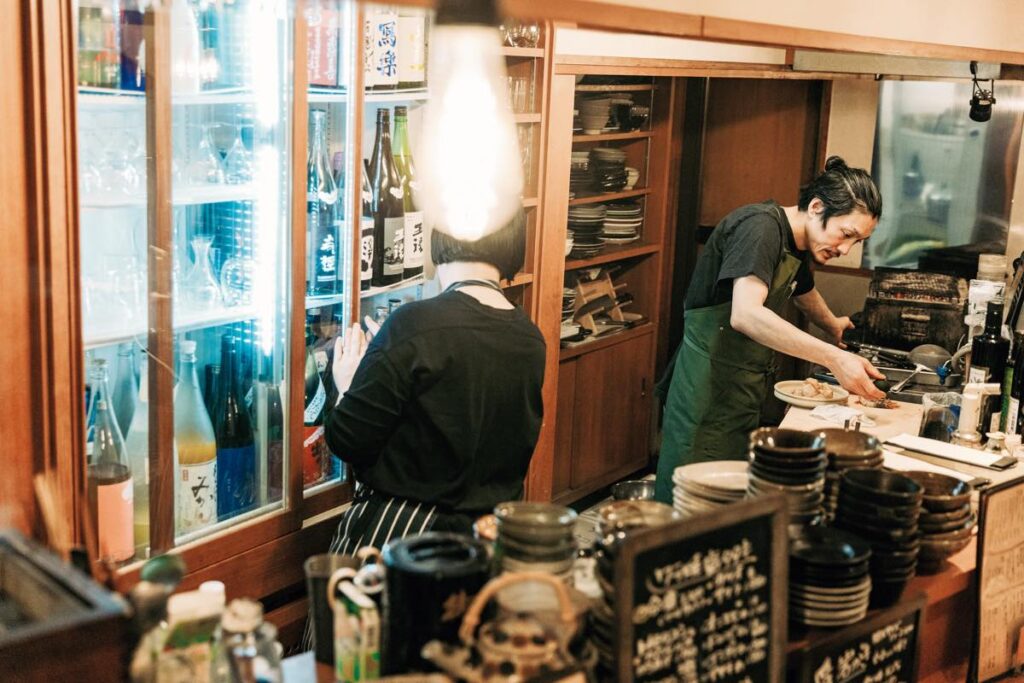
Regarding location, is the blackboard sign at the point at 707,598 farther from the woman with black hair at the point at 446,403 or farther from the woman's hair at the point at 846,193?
the woman's hair at the point at 846,193

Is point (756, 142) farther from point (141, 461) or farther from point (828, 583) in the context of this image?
point (828, 583)

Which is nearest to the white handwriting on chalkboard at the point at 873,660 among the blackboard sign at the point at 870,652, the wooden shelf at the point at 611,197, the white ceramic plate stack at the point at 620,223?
the blackboard sign at the point at 870,652

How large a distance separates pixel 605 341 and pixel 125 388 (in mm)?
3272

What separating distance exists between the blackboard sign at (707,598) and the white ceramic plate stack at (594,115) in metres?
4.12

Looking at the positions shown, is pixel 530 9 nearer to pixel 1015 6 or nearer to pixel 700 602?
pixel 700 602

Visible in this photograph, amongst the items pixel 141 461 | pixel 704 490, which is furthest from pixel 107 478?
pixel 704 490

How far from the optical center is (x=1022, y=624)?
243 cm

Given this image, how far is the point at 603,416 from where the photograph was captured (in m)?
5.88

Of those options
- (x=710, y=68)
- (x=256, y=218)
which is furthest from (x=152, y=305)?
(x=710, y=68)

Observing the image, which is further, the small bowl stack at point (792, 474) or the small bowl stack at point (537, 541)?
the small bowl stack at point (792, 474)

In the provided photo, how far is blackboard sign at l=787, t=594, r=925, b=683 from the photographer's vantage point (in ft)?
6.02

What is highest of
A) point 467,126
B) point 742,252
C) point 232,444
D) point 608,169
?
point 467,126

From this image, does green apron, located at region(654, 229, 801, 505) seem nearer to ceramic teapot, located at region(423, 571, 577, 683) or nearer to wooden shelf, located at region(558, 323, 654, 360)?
wooden shelf, located at region(558, 323, 654, 360)

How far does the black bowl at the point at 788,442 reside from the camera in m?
1.93
